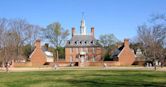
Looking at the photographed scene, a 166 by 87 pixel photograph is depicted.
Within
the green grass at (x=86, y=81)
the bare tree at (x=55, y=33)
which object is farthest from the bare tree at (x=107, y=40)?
the green grass at (x=86, y=81)

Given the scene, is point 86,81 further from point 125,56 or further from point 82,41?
point 82,41

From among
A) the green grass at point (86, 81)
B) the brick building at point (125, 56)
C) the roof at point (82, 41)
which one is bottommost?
the green grass at point (86, 81)

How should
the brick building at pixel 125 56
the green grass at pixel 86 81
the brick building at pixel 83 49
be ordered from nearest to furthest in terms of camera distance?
the green grass at pixel 86 81
the brick building at pixel 125 56
the brick building at pixel 83 49

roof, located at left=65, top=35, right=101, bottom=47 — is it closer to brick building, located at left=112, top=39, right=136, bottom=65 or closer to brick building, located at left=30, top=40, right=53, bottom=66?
brick building, located at left=112, top=39, right=136, bottom=65

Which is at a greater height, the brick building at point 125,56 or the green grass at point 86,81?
the brick building at point 125,56

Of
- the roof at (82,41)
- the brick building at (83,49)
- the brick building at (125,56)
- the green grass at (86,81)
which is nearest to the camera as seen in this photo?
the green grass at (86,81)

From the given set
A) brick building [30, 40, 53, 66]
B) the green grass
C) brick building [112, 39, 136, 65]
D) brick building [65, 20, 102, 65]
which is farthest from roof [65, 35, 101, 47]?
the green grass

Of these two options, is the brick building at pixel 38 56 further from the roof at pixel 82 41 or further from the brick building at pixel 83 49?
the roof at pixel 82 41

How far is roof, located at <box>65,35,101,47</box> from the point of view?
324 ft

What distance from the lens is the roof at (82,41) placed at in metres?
98.6

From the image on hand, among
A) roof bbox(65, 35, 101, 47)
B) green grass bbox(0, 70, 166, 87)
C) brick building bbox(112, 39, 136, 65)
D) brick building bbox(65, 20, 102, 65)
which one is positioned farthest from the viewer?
roof bbox(65, 35, 101, 47)

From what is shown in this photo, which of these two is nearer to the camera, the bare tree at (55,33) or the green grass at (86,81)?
the green grass at (86,81)

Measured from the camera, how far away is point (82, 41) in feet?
325

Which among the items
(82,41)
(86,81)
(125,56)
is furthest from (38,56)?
(86,81)
